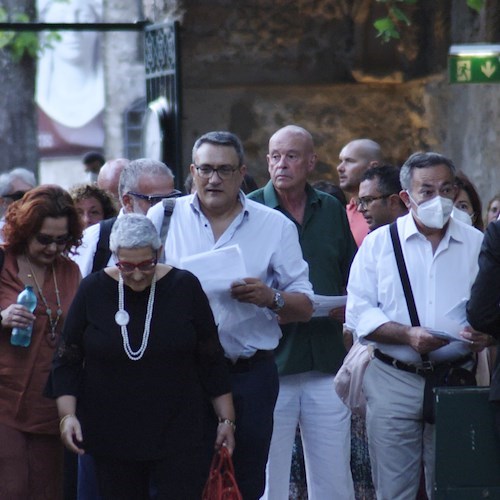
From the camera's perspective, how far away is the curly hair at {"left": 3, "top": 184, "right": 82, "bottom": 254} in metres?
6.90

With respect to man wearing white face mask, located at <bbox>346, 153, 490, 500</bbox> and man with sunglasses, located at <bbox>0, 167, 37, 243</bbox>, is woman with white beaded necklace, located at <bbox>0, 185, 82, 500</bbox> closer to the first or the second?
man wearing white face mask, located at <bbox>346, 153, 490, 500</bbox>

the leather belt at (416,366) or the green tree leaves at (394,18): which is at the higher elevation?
the green tree leaves at (394,18)

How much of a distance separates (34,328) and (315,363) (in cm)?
152

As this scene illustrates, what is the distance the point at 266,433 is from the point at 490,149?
5268 mm

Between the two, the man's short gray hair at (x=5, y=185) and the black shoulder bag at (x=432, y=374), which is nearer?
the black shoulder bag at (x=432, y=374)

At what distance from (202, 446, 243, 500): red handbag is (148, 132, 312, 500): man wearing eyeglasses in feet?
0.88

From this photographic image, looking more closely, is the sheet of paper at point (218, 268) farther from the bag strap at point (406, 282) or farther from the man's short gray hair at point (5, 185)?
the man's short gray hair at point (5, 185)

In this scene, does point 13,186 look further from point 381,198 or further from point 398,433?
point 398,433

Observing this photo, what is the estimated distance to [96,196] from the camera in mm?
9141

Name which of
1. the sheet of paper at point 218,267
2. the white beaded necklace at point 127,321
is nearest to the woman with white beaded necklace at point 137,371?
the white beaded necklace at point 127,321

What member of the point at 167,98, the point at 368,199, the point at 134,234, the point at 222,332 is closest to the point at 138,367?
the point at 134,234

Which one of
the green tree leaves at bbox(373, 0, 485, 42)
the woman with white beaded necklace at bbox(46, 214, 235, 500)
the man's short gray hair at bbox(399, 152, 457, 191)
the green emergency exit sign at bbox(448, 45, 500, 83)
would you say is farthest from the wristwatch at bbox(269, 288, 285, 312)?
the green tree leaves at bbox(373, 0, 485, 42)

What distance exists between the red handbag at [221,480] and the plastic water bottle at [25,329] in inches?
38.2

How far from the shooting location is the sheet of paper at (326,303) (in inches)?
303
